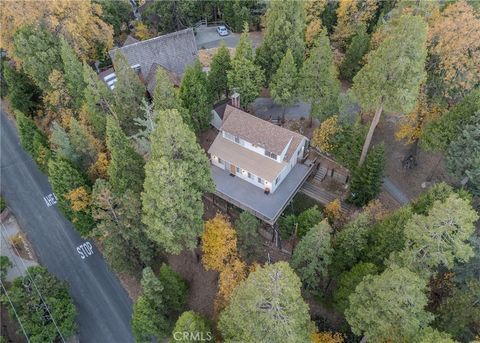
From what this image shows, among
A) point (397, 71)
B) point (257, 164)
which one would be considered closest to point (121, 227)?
point (257, 164)

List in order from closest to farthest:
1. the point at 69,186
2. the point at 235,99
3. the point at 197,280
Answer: the point at 197,280 → the point at 69,186 → the point at 235,99

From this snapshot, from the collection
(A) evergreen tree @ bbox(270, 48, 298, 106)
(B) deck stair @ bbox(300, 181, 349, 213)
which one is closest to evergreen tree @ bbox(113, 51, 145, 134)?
(A) evergreen tree @ bbox(270, 48, 298, 106)

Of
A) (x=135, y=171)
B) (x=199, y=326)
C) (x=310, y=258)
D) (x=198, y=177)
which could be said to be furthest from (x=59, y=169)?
(x=310, y=258)

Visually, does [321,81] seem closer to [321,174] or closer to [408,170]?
[321,174]

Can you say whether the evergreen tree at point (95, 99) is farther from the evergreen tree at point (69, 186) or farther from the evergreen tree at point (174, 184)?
the evergreen tree at point (174, 184)

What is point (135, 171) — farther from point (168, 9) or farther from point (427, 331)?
point (168, 9)

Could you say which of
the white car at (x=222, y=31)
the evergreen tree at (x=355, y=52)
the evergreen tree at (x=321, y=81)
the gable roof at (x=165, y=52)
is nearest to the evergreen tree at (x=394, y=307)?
the evergreen tree at (x=321, y=81)

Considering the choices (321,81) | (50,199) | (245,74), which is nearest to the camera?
(321,81)
